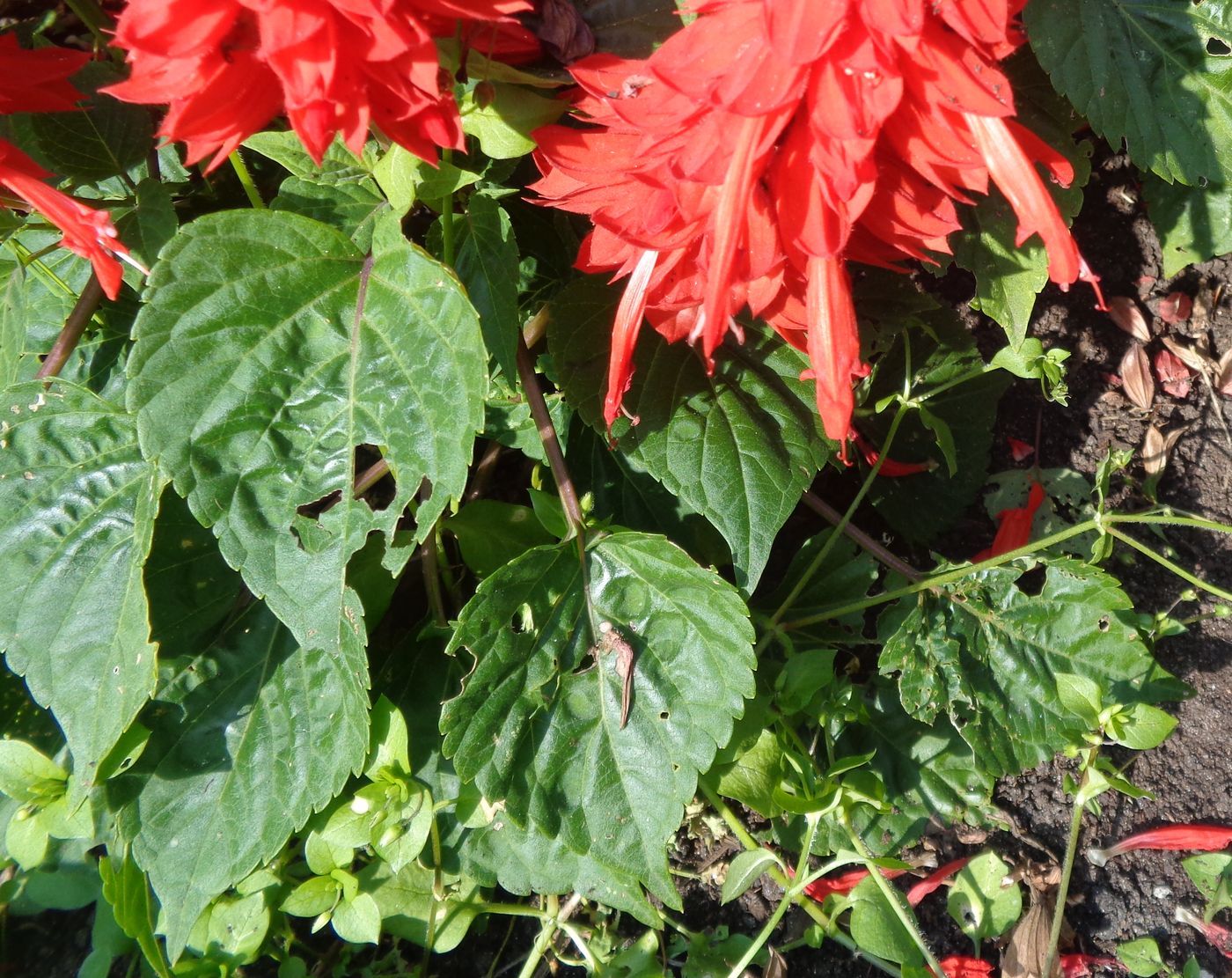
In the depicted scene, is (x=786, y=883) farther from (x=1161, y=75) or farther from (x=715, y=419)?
(x=1161, y=75)

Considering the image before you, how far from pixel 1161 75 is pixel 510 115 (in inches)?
26.7

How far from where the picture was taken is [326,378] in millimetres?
854

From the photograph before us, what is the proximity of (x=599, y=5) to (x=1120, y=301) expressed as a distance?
102 centimetres

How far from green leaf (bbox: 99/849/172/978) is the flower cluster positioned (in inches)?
31.7

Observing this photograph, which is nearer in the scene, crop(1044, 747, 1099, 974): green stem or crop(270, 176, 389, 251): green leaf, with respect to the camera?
crop(270, 176, 389, 251): green leaf

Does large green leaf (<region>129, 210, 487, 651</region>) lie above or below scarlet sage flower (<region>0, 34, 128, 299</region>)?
below

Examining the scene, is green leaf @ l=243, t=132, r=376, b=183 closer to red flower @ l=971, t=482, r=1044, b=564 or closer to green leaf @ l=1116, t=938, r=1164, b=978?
red flower @ l=971, t=482, r=1044, b=564

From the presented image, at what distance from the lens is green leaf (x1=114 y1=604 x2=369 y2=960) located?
1.00 m

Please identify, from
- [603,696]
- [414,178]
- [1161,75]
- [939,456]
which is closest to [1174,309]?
[939,456]

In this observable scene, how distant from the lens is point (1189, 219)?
1.17 metres

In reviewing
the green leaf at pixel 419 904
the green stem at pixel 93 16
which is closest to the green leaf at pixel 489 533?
the green leaf at pixel 419 904

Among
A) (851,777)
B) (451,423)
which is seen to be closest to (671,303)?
(451,423)

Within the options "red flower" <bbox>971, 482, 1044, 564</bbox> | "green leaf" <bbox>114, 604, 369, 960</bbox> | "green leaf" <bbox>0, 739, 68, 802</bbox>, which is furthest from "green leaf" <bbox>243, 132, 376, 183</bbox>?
"red flower" <bbox>971, 482, 1044, 564</bbox>

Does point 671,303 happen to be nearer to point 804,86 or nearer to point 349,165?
point 804,86
